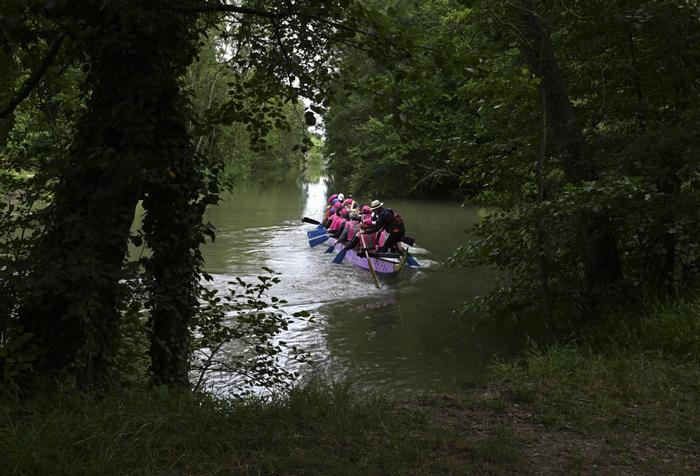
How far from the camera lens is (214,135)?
204 inches

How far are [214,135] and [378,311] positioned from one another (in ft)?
21.7

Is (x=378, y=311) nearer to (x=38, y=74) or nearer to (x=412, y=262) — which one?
(x=412, y=262)

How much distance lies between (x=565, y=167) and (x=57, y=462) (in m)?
7.14

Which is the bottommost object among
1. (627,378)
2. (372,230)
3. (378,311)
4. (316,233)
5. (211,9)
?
(378,311)

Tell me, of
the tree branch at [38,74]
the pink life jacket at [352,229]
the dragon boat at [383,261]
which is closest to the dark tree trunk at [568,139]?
the tree branch at [38,74]

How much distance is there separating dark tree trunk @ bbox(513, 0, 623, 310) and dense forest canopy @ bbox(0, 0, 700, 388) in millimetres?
26

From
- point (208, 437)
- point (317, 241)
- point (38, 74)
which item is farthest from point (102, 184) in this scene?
point (317, 241)

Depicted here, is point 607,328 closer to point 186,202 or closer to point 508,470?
point 508,470

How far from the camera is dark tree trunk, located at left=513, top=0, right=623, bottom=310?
25.9ft

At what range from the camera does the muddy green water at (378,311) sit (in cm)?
793

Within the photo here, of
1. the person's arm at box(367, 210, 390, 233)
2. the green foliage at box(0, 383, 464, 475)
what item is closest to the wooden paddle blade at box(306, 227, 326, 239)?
the person's arm at box(367, 210, 390, 233)

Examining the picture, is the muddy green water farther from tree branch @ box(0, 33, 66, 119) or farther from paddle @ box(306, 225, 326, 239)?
tree branch @ box(0, 33, 66, 119)

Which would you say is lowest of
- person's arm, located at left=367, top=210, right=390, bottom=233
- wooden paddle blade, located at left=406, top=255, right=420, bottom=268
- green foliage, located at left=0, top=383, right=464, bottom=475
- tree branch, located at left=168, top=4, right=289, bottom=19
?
wooden paddle blade, located at left=406, top=255, right=420, bottom=268

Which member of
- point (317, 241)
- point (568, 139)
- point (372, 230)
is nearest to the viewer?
point (568, 139)
